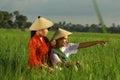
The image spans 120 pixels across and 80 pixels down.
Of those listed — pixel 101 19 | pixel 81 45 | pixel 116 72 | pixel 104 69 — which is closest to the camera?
pixel 101 19

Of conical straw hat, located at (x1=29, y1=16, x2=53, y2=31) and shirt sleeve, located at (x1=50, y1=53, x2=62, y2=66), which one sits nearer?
shirt sleeve, located at (x1=50, y1=53, x2=62, y2=66)

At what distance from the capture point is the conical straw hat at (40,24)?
3.84 m

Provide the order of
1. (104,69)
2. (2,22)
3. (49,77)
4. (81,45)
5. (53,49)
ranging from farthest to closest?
(2,22), (81,45), (53,49), (104,69), (49,77)

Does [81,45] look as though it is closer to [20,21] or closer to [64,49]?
[64,49]

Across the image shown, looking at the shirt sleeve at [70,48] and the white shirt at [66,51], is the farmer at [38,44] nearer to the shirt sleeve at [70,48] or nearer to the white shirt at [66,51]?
the white shirt at [66,51]

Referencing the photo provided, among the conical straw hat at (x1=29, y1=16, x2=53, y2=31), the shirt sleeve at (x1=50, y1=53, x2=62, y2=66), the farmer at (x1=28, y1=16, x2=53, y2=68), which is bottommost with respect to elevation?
the shirt sleeve at (x1=50, y1=53, x2=62, y2=66)

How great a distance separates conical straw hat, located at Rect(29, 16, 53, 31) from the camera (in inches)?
151

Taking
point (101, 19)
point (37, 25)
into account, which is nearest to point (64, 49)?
point (37, 25)

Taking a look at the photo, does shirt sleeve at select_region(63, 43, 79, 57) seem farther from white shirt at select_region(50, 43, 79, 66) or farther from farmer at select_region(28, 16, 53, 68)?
farmer at select_region(28, 16, 53, 68)

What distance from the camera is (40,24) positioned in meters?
3.88

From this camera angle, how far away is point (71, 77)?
246cm

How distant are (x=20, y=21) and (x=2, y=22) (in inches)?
183

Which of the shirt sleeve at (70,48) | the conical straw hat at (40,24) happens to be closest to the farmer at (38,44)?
the conical straw hat at (40,24)

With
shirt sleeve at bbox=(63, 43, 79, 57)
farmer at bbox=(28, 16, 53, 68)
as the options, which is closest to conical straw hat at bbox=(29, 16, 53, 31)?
farmer at bbox=(28, 16, 53, 68)
